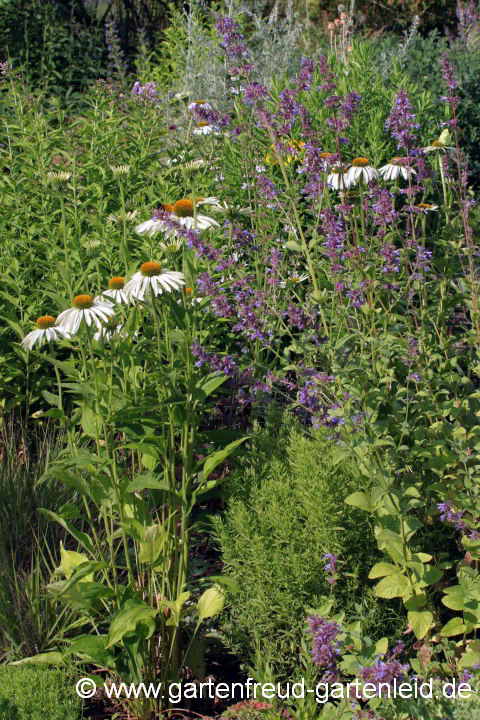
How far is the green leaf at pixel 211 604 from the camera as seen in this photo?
276cm

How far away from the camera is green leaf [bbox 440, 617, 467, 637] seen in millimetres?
2695

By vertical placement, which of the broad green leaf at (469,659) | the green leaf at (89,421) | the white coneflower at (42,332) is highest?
the white coneflower at (42,332)

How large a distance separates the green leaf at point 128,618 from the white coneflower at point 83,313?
88 cm

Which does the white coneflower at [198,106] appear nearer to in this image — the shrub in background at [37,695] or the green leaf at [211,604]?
the green leaf at [211,604]

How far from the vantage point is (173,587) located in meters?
2.81

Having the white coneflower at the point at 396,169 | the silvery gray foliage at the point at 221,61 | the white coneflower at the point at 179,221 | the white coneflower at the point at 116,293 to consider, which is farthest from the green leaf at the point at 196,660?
the silvery gray foliage at the point at 221,61

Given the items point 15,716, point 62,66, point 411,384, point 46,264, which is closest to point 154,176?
point 46,264

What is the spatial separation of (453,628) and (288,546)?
0.59 metres

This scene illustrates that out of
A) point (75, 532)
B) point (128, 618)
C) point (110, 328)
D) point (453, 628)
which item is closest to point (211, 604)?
point (128, 618)

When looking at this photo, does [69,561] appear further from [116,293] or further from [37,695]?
[116,293]

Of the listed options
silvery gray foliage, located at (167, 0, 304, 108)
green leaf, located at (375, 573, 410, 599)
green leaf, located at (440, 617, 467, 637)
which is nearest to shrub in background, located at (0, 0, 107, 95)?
silvery gray foliage, located at (167, 0, 304, 108)

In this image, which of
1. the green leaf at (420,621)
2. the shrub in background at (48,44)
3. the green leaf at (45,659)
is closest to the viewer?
the green leaf at (420,621)

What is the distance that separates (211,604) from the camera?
9.13 ft

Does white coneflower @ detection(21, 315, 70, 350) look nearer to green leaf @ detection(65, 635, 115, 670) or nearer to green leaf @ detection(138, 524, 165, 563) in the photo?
green leaf @ detection(138, 524, 165, 563)
